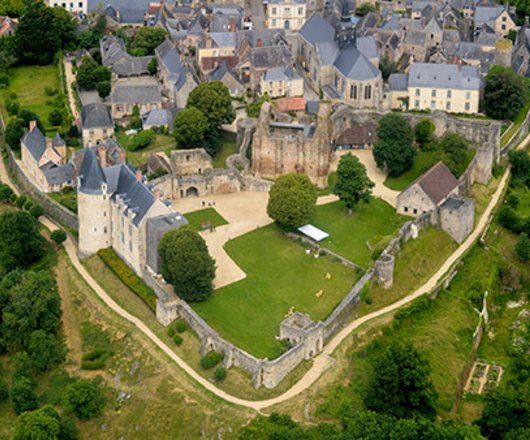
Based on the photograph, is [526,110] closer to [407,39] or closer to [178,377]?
[407,39]

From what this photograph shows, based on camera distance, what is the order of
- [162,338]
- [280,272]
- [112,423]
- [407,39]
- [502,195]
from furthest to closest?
1. [407,39]
2. [502,195]
3. [280,272]
4. [162,338]
5. [112,423]

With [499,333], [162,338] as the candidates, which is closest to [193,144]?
[162,338]

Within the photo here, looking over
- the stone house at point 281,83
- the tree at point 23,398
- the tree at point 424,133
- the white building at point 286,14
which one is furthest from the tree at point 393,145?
the tree at point 23,398

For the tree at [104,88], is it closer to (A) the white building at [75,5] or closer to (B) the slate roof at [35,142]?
(B) the slate roof at [35,142]

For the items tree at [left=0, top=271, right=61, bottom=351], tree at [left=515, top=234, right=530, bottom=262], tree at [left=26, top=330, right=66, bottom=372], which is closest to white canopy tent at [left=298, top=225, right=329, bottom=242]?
tree at [left=515, top=234, right=530, bottom=262]

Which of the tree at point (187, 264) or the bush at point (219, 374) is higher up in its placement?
the tree at point (187, 264)

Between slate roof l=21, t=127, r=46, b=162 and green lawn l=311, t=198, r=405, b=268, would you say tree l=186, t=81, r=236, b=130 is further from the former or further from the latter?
green lawn l=311, t=198, r=405, b=268
